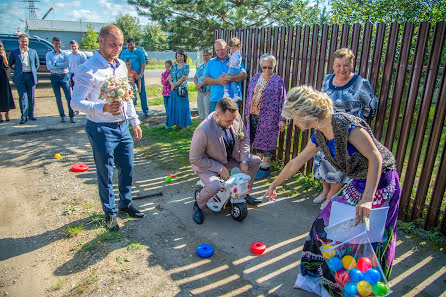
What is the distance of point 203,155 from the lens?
12.9ft

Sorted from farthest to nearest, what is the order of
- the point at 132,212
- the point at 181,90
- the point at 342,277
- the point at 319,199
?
the point at 181,90 < the point at 319,199 < the point at 132,212 < the point at 342,277

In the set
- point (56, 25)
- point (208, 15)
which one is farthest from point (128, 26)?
point (208, 15)

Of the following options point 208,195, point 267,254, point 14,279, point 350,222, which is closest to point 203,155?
point 208,195

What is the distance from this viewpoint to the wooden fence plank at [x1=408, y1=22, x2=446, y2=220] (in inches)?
140

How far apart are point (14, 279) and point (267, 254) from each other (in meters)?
2.55

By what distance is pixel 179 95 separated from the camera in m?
7.87

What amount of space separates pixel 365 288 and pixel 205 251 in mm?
1640

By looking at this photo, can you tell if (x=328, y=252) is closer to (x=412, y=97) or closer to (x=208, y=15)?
(x=412, y=97)

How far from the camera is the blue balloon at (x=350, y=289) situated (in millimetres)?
2305

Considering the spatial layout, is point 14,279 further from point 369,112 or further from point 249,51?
point 249,51

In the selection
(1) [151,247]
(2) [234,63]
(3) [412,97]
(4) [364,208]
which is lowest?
(1) [151,247]

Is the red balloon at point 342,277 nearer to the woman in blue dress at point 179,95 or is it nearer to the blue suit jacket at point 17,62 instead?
the woman in blue dress at point 179,95

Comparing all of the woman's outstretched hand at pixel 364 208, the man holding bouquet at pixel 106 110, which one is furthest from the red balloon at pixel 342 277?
the man holding bouquet at pixel 106 110

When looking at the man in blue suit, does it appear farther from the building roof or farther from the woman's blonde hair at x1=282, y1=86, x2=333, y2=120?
the building roof
